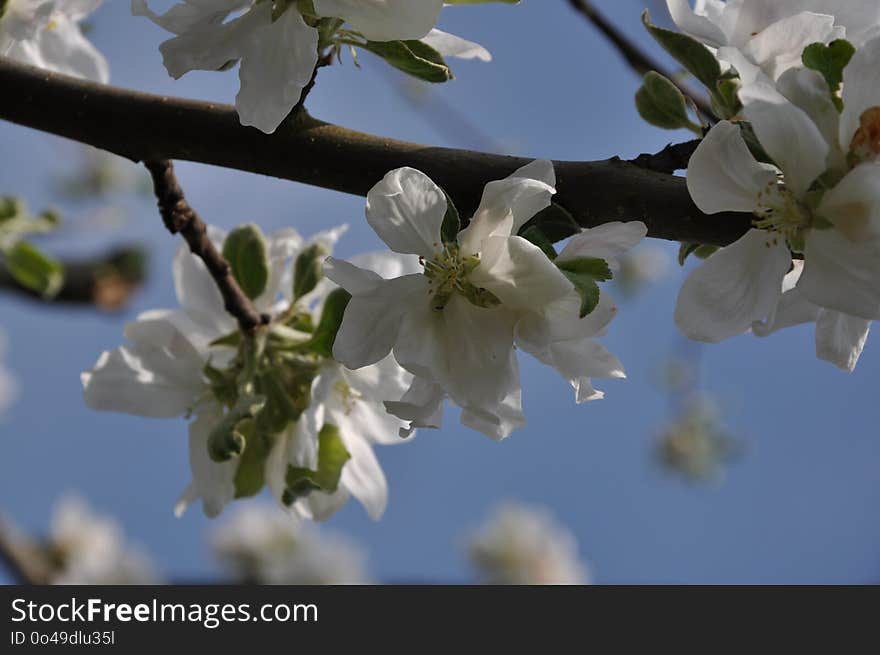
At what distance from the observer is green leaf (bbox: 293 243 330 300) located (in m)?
1.13

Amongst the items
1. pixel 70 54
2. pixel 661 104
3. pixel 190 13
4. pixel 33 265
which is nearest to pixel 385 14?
pixel 190 13

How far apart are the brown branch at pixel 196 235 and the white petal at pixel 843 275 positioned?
0.64m

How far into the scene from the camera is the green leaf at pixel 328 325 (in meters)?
1.01

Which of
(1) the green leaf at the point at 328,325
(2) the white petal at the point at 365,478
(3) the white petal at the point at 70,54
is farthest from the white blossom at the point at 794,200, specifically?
(3) the white petal at the point at 70,54

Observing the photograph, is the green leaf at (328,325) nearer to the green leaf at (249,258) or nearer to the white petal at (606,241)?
the green leaf at (249,258)

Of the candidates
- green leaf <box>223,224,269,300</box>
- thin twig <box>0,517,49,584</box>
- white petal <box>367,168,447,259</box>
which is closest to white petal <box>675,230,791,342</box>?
white petal <box>367,168,447,259</box>

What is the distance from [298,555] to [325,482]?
3655mm

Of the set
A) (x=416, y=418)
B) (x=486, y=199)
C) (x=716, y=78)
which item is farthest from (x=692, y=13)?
(x=416, y=418)

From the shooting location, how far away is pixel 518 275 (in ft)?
2.34

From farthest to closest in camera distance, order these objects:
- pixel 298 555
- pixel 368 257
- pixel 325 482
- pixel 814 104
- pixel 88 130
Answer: pixel 298 555 → pixel 368 257 → pixel 325 482 → pixel 88 130 → pixel 814 104

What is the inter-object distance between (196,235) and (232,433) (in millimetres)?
246

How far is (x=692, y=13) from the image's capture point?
2.64 feet

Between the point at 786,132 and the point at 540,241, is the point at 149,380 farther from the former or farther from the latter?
the point at 786,132

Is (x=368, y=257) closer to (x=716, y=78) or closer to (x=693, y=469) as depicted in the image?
(x=716, y=78)
